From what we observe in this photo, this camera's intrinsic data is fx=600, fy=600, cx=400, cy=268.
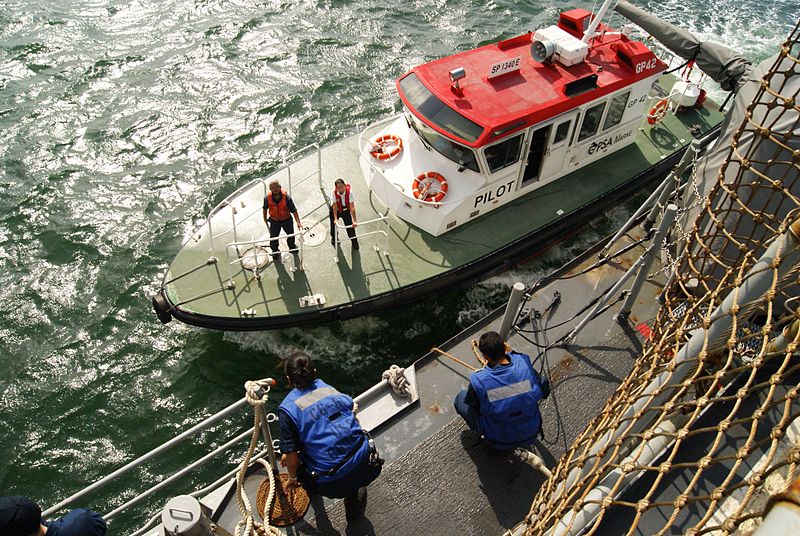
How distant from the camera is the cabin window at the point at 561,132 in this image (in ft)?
30.0

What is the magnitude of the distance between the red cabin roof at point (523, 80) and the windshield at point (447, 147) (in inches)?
11.3

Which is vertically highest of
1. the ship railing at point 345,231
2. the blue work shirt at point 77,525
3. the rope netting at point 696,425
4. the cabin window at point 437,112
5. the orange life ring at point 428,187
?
the rope netting at point 696,425

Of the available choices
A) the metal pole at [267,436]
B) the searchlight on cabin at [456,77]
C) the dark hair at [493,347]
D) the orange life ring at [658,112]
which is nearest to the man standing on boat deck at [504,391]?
the dark hair at [493,347]

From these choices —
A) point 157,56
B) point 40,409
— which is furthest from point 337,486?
point 157,56

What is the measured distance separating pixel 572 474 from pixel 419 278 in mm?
5103

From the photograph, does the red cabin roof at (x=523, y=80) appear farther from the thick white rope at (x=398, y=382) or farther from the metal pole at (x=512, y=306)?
the thick white rope at (x=398, y=382)

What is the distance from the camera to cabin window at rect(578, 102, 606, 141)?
940 cm

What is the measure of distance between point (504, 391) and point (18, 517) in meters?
3.44

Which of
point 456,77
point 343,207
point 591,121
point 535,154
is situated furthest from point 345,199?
point 591,121

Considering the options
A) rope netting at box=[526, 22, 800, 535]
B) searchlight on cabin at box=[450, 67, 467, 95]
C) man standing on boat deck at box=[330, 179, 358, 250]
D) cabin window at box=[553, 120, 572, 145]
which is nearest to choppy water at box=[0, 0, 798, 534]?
man standing on boat deck at box=[330, 179, 358, 250]

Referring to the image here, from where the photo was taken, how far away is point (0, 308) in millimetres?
9320

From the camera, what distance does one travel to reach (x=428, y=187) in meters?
8.86

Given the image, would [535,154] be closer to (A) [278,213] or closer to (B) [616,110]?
(B) [616,110]

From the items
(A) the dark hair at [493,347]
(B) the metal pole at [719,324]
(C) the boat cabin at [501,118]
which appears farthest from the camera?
(C) the boat cabin at [501,118]
